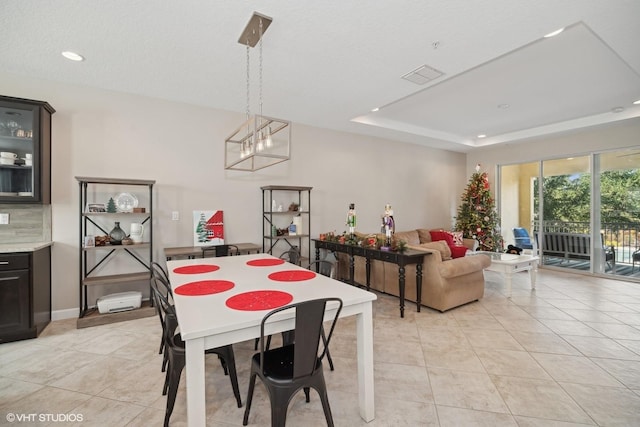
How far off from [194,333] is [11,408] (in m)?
1.81

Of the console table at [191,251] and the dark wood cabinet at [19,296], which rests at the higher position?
the console table at [191,251]

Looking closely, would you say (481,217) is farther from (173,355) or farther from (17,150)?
(17,150)

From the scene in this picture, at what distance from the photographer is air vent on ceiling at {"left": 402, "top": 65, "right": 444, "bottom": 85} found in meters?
3.12

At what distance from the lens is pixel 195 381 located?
51.9 inches

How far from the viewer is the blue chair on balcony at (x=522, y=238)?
6554 mm

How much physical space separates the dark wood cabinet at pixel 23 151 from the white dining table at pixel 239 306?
73.4 inches

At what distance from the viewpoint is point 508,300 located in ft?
13.6

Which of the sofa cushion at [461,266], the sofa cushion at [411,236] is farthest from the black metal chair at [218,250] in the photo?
the sofa cushion at [411,236]

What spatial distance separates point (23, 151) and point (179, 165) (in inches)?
60.7

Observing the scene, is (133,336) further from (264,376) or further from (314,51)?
(314,51)

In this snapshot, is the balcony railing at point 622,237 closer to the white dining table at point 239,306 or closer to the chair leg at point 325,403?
the white dining table at point 239,306

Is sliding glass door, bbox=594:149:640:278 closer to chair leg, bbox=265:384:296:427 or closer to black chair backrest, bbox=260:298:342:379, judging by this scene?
black chair backrest, bbox=260:298:342:379

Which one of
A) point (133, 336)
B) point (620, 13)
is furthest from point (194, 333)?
point (620, 13)

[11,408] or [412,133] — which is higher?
[412,133]
